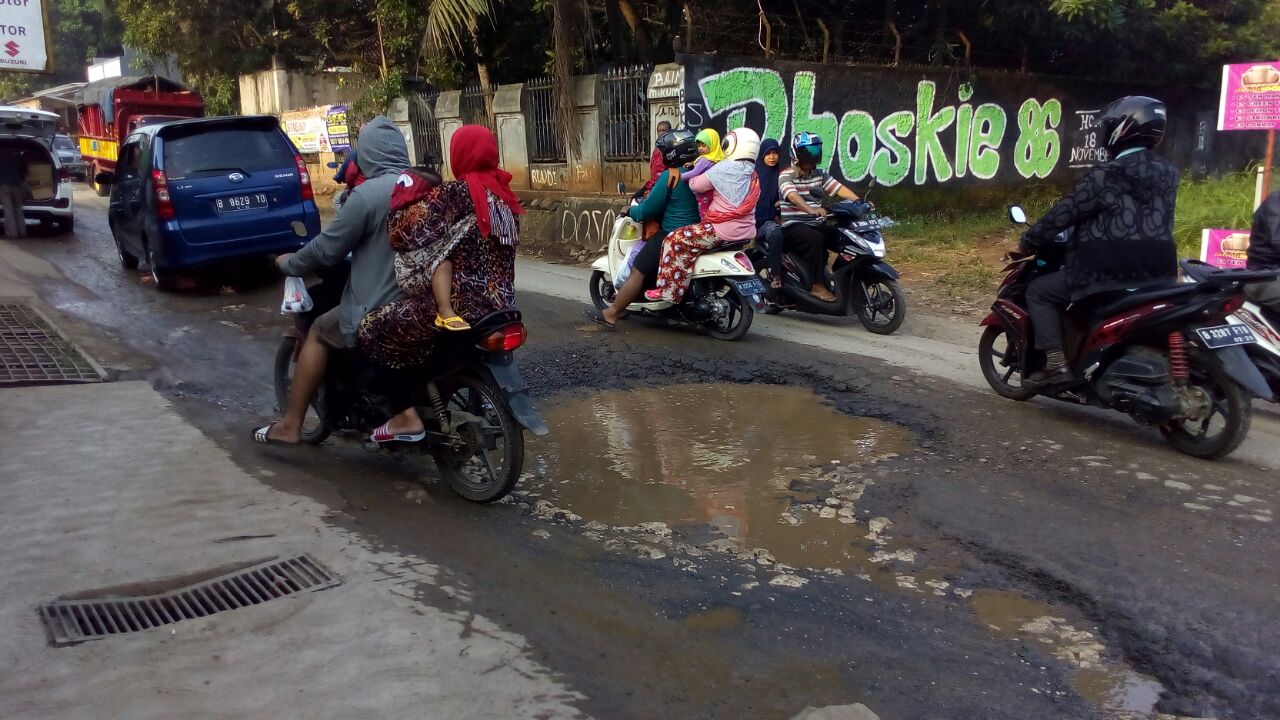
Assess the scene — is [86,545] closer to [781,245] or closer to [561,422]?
[561,422]

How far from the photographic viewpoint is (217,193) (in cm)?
999

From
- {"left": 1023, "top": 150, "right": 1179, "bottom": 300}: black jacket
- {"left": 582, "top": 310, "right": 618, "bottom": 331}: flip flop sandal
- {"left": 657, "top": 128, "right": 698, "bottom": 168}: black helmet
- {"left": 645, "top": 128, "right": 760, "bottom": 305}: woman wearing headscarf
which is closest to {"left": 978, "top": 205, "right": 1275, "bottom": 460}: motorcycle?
{"left": 1023, "top": 150, "right": 1179, "bottom": 300}: black jacket

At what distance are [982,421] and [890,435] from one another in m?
0.67

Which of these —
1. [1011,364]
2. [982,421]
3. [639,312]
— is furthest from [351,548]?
[639,312]

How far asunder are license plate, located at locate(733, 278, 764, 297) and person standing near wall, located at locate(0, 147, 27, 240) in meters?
12.1

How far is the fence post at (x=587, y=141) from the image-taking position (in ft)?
49.6

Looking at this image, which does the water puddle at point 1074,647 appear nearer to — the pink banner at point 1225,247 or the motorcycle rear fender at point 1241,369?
the motorcycle rear fender at point 1241,369

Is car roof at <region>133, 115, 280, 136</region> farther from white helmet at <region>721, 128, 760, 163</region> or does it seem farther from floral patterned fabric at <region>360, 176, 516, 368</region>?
floral patterned fabric at <region>360, 176, 516, 368</region>

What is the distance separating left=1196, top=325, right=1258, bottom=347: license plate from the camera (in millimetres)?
5039

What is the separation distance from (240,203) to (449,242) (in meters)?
6.63

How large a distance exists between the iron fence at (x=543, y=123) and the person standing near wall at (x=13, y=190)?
25.7 ft

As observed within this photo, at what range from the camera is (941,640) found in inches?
134

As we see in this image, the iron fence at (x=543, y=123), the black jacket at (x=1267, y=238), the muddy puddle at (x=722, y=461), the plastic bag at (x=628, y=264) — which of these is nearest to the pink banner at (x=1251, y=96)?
the black jacket at (x=1267, y=238)

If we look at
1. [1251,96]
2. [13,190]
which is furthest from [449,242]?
[13,190]
